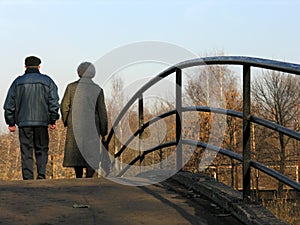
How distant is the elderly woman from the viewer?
24.8ft

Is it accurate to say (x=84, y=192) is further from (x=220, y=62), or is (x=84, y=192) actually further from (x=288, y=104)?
(x=288, y=104)

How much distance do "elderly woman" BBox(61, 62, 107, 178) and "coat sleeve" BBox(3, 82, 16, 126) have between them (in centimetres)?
63

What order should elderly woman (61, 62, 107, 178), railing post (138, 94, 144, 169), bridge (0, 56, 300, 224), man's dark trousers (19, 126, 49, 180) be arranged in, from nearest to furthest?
bridge (0, 56, 300, 224) < railing post (138, 94, 144, 169) < man's dark trousers (19, 126, 49, 180) < elderly woman (61, 62, 107, 178)

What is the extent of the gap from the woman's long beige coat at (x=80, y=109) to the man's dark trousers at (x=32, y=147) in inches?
14.6

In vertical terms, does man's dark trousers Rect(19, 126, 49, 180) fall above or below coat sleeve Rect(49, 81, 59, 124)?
below

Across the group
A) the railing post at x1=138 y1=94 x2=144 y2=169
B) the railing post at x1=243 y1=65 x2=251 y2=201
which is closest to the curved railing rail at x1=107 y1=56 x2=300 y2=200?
the railing post at x1=243 y1=65 x2=251 y2=201

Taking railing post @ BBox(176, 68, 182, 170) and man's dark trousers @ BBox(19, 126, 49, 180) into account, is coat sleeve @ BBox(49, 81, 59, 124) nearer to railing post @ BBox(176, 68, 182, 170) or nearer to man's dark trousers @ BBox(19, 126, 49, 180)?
man's dark trousers @ BBox(19, 126, 49, 180)

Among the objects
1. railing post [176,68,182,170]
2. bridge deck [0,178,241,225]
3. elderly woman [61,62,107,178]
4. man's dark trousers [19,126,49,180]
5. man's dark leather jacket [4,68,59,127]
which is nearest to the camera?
bridge deck [0,178,241,225]

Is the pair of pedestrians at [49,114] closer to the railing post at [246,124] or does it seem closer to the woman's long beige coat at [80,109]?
the woman's long beige coat at [80,109]

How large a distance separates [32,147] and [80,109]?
30.9 inches

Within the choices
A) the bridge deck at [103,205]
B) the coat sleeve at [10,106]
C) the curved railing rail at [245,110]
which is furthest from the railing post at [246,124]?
the coat sleeve at [10,106]

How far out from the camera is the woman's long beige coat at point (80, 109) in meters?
7.57

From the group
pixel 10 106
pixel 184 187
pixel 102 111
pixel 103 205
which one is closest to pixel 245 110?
pixel 103 205

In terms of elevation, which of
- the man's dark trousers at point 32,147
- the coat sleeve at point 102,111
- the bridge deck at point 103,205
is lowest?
the bridge deck at point 103,205
